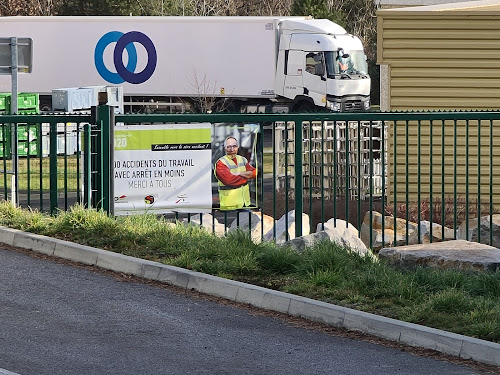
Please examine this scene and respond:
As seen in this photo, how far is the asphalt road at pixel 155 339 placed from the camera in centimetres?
720

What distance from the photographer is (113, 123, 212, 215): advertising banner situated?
1160cm

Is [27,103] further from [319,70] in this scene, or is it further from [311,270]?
[311,270]

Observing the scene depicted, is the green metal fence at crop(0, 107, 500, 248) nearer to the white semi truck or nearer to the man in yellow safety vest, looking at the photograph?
the man in yellow safety vest

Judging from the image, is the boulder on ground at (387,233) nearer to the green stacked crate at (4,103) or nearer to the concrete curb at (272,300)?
the concrete curb at (272,300)

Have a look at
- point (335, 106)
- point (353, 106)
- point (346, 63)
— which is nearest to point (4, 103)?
point (335, 106)

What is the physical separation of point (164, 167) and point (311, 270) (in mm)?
2749

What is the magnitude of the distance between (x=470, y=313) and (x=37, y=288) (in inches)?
143

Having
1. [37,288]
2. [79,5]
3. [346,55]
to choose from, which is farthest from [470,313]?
[79,5]

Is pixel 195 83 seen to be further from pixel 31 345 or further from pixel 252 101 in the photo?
pixel 31 345

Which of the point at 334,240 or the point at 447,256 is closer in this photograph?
the point at 447,256

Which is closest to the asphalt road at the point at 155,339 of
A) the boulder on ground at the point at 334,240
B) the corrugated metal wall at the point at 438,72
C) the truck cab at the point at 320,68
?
the boulder on ground at the point at 334,240

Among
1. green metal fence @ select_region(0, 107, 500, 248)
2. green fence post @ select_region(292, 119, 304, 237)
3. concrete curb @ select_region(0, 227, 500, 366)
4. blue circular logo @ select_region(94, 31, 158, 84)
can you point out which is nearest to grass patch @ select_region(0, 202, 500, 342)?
concrete curb @ select_region(0, 227, 500, 366)

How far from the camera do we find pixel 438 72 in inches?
698

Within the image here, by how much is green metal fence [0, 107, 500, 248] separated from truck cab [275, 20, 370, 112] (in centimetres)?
1657
